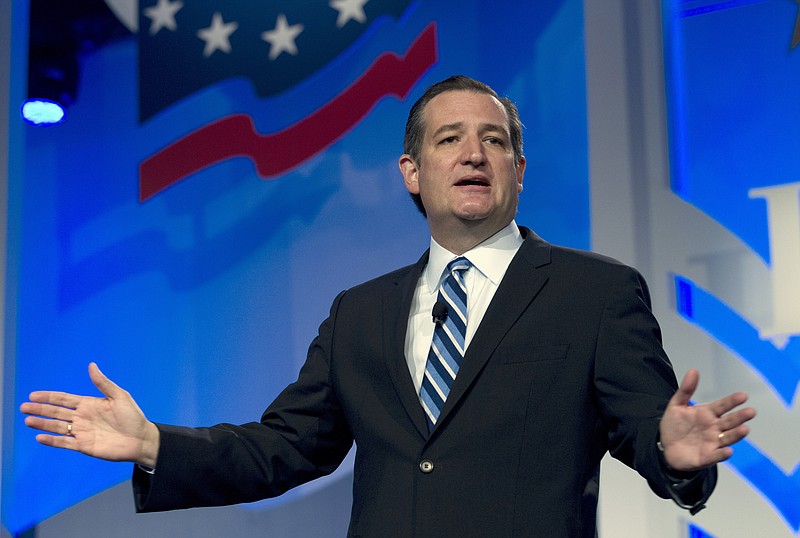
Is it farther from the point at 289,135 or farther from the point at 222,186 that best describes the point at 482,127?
the point at 222,186

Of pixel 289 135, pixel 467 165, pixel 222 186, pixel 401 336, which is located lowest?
pixel 401 336

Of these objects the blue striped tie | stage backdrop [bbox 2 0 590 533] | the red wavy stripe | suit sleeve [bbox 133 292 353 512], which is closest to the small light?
stage backdrop [bbox 2 0 590 533]

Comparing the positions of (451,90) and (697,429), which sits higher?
(451,90)

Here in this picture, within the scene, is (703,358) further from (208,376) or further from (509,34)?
(208,376)

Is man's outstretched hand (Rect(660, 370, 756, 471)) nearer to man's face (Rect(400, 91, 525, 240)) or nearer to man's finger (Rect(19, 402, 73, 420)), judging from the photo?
man's face (Rect(400, 91, 525, 240))

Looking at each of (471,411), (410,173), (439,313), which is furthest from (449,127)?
(471,411)

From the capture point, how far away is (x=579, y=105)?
296cm

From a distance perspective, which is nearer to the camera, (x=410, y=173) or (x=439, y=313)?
(x=439, y=313)

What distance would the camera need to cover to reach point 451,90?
6.68ft

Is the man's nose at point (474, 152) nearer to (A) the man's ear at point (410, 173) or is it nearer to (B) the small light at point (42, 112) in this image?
(A) the man's ear at point (410, 173)

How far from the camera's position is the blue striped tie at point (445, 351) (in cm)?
167

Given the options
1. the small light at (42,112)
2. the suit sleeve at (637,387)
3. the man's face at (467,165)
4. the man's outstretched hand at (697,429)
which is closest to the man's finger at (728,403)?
the man's outstretched hand at (697,429)

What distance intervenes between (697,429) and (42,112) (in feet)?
9.77

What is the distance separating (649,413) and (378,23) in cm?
218
